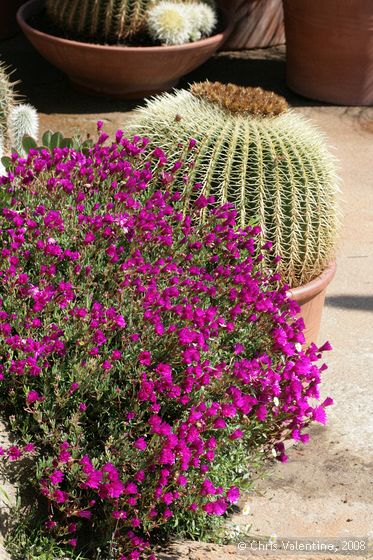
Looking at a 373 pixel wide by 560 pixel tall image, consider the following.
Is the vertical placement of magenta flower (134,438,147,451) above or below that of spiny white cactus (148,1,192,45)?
above

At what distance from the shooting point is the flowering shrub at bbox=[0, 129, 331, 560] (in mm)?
2324

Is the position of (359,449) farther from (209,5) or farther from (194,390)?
(209,5)

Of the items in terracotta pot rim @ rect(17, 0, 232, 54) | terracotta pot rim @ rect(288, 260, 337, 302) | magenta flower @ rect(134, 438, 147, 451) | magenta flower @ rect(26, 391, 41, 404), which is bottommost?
terracotta pot rim @ rect(17, 0, 232, 54)

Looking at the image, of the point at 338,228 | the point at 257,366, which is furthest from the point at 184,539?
the point at 338,228

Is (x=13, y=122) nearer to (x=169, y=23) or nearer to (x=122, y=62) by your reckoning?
(x=122, y=62)

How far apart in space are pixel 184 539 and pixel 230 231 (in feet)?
3.51

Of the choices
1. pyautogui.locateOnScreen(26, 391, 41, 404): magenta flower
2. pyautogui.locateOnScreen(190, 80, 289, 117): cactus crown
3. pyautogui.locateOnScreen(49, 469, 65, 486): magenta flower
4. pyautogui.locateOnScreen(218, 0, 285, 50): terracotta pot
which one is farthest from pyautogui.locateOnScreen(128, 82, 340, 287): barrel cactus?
pyautogui.locateOnScreen(218, 0, 285, 50): terracotta pot

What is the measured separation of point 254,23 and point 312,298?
4.79 m

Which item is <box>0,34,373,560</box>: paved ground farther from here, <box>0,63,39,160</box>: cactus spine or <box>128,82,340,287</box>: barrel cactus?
<box>0,63,39,160</box>: cactus spine

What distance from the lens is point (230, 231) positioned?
3174mm

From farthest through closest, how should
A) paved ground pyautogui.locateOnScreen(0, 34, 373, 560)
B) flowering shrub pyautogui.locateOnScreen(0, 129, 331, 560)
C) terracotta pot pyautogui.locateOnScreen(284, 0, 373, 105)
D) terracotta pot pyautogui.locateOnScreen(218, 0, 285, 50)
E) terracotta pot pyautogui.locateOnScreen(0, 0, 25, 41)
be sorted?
1. terracotta pot pyautogui.locateOnScreen(0, 0, 25, 41)
2. terracotta pot pyautogui.locateOnScreen(218, 0, 285, 50)
3. terracotta pot pyautogui.locateOnScreen(284, 0, 373, 105)
4. paved ground pyautogui.locateOnScreen(0, 34, 373, 560)
5. flowering shrub pyautogui.locateOnScreen(0, 129, 331, 560)

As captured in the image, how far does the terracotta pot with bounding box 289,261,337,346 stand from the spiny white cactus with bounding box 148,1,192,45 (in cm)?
322

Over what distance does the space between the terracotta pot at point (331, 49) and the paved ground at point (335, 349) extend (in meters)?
0.13

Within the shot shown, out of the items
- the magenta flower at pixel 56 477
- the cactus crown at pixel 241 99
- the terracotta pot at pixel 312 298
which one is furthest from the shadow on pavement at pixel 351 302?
the magenta flower at pixel 56 477
